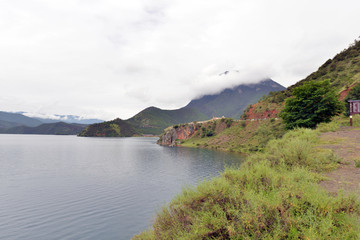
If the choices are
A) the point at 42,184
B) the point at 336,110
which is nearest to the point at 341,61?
the point at 336,110

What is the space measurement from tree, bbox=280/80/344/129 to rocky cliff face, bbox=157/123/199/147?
87.7 meters

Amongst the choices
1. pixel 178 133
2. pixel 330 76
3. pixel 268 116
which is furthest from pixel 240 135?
pixel 178 133

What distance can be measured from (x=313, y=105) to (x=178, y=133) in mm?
100144

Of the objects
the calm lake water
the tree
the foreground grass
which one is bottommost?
the calm lake water

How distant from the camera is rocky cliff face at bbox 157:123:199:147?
12538cm

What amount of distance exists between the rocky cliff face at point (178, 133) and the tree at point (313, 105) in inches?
3454

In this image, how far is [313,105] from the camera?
118ft

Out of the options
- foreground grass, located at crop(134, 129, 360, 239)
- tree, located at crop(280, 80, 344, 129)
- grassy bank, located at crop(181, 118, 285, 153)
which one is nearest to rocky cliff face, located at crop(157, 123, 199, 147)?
grassy bank, located at crop(181, 118, 285, 153)

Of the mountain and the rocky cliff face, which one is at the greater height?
the mountain

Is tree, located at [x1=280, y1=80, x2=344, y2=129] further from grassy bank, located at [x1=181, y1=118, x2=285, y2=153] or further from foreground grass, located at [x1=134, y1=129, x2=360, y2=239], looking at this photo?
foreground grass, located at [x1=134, y1=129, x2=360, y2=239]

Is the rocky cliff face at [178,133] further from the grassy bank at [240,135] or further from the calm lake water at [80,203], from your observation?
the calm lake water at [80,203]

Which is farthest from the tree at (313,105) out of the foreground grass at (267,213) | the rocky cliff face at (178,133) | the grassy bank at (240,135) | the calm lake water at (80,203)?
the rocky cliff face at (178,133)

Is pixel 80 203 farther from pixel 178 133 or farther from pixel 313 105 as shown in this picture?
pixel 178 133

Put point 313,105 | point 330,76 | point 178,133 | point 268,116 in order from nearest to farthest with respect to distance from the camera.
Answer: point 313,105, point 330,76, point 268,116, point 178,133
